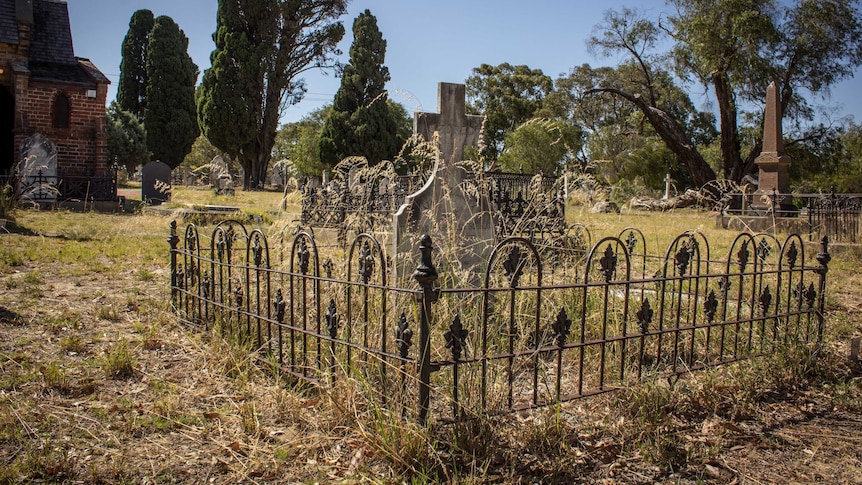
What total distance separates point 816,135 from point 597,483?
29465 millimetres

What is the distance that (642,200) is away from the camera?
2683 cm

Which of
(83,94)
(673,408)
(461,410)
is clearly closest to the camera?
(461,410)

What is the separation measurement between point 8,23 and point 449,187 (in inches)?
759

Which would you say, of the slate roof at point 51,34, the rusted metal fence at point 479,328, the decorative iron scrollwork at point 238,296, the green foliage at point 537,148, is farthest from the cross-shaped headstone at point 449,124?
the green foliage at point 537,148

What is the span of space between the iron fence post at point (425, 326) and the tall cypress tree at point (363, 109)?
30693mm

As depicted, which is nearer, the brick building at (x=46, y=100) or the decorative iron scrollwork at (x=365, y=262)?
the decorative iron scrollwork at (x=365, y=262)

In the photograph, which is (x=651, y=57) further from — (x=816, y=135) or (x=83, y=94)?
(x=83, y=94)

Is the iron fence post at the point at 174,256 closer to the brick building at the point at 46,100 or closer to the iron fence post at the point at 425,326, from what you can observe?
the iron fence post at the point at 425,326

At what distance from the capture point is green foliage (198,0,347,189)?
3177cm

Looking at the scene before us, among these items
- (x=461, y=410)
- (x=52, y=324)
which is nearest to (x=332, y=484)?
(x=461, y=410)

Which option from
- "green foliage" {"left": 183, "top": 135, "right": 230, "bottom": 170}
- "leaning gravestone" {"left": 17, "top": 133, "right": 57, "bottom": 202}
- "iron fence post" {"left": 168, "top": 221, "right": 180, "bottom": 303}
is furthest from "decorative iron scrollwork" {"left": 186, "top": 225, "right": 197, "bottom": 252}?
"green foliage" {"left": 183, "top": 135, "right": 230, "bottom": 170}

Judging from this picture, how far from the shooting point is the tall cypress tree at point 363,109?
33000mm

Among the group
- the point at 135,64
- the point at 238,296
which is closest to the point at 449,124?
the point at 238,296

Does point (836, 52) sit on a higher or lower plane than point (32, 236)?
higher
